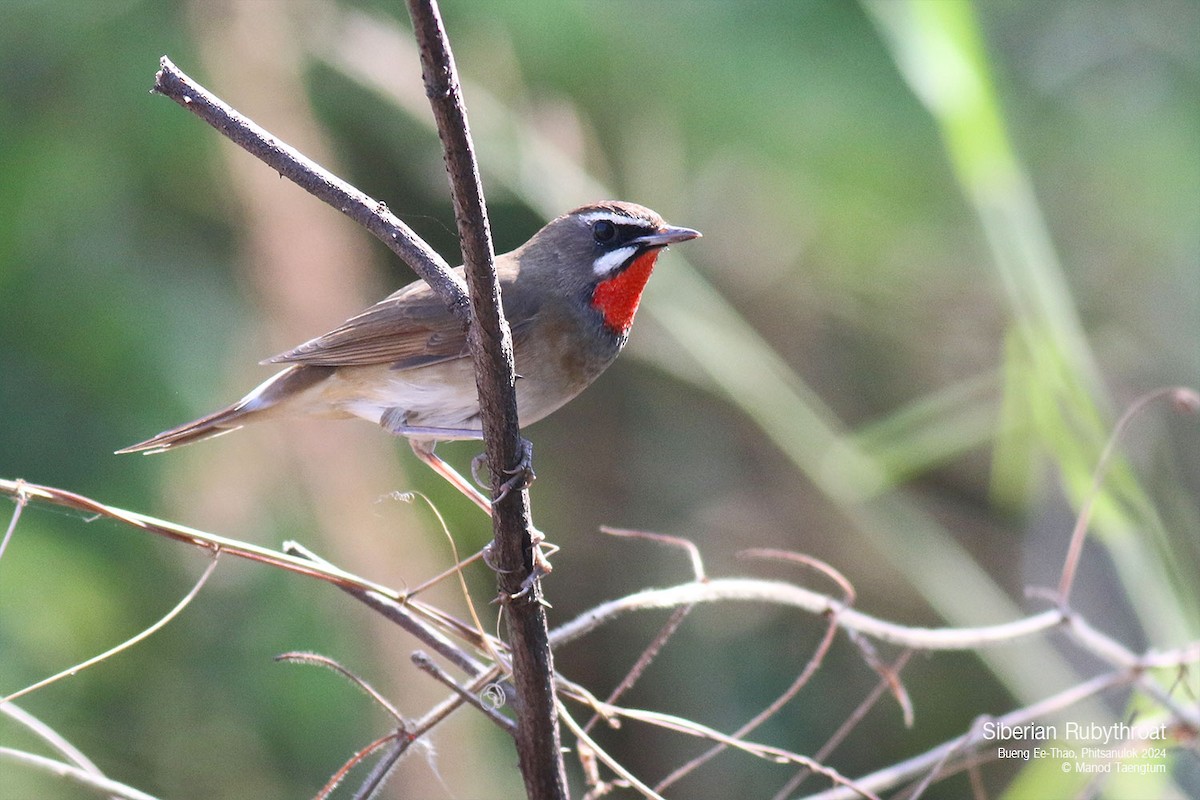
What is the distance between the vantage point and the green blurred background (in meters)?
4.31

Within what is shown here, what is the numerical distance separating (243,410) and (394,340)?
0.50 meters

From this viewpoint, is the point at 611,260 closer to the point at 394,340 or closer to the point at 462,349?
the point at 462,349

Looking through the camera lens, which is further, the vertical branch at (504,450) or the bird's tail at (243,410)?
the bird's tail at (243,410)

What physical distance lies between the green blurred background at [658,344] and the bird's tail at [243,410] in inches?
43.2

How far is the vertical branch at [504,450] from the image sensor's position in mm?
1788

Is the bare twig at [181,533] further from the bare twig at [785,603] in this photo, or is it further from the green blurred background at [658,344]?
the green blurred background at [658,344]

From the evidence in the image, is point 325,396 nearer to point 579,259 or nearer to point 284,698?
point 579,259

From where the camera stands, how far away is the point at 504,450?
6.86ft

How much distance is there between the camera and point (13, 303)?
540 cm

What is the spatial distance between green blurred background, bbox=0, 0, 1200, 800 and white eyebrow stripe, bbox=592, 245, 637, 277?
549mm

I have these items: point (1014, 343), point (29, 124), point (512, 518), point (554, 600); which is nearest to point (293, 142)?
point (29, 124)

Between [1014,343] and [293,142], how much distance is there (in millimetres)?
3372

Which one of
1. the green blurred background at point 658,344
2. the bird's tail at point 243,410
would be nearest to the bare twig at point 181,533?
the bird's tail at point 243,410

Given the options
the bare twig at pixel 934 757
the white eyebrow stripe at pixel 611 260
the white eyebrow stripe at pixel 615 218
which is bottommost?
the bare twig at pixel 934 757
